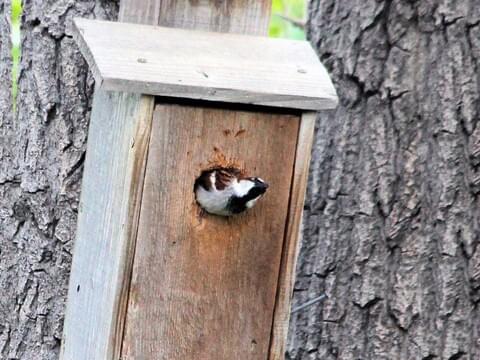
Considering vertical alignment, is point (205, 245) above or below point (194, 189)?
below


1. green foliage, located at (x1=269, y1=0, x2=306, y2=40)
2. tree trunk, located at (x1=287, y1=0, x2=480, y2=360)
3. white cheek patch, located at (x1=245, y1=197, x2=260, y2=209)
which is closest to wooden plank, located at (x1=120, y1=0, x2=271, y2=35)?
white cheek patch, located at (x1=245, y1=197, x2=260, y2=209)

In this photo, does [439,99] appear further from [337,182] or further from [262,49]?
[262,49]

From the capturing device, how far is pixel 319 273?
3312 mm

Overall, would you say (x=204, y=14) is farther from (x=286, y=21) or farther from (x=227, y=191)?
(x=286, y=21)

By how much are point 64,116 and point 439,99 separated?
1.16 meters

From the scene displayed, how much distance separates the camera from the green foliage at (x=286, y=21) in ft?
17.1

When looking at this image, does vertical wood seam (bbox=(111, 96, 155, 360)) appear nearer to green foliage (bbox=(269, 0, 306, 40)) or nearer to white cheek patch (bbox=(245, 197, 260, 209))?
white cheek patch (bbox=(245, 197, 260, 209))

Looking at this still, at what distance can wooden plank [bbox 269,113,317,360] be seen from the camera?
2.22 meters

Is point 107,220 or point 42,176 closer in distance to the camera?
point 107,220

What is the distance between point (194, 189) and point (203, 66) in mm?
262

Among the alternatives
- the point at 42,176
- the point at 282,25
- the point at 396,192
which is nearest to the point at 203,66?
the point at 42,176

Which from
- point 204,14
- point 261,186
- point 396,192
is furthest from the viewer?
point 396,192

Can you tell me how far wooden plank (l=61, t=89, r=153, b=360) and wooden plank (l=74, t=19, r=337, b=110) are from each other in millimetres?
72

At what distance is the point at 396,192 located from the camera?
3154 mm
